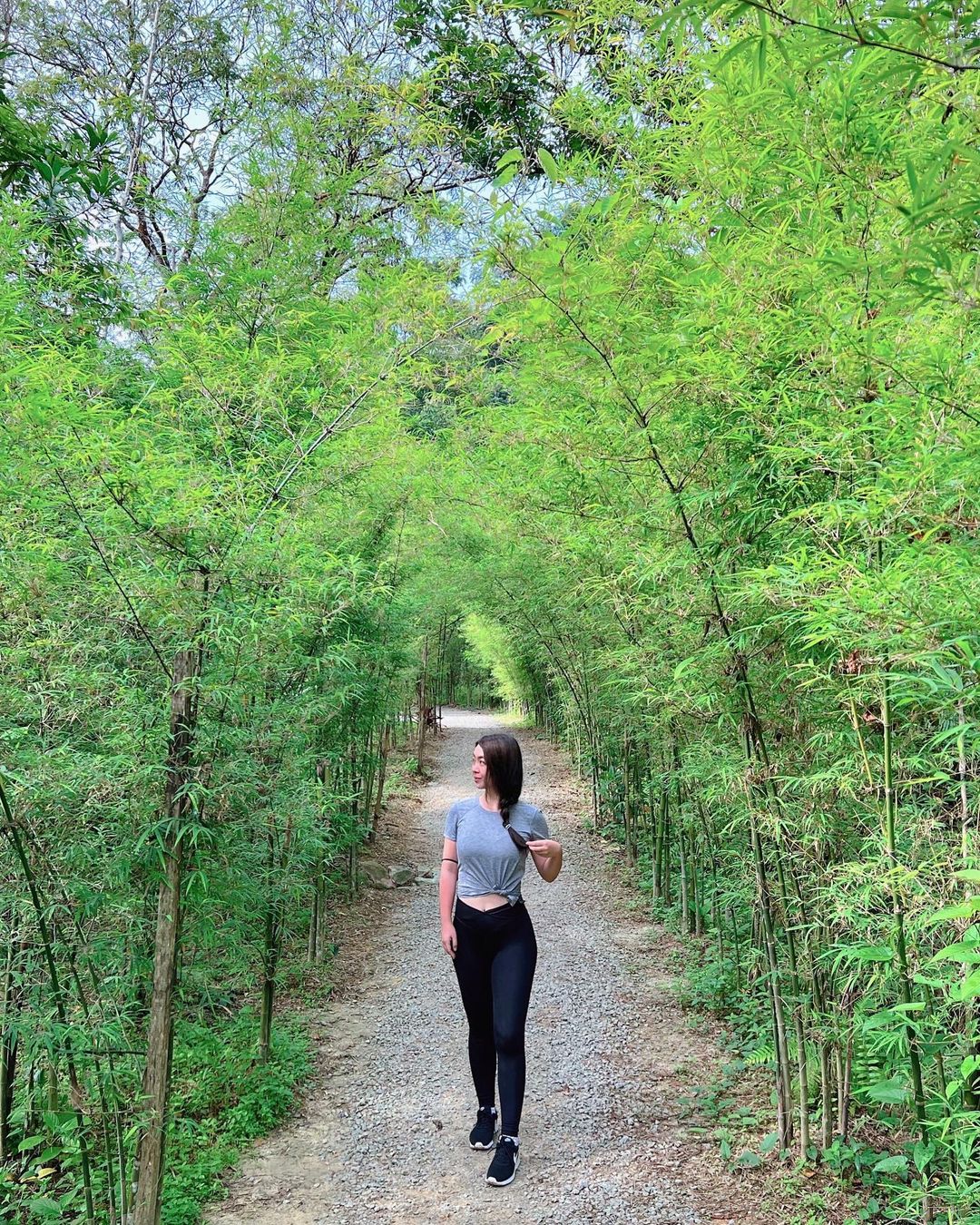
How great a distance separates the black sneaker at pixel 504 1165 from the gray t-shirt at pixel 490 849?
0.78m

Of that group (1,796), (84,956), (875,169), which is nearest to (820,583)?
(875,169)

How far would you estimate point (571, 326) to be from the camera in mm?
2127

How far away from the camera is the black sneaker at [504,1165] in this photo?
7.73 feet

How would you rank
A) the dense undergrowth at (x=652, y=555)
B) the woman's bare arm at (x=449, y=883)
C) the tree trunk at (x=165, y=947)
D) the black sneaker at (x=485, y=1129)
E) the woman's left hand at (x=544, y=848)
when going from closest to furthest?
1. the dense undergrowth at (x=652, y=555)
2. the tree trunk at (x=165, y=947)
3. the woman's left hand at (x=544, y=848)
4. the woman's bare arm at (x=449, y=883)
5. the black sneaker at (x=485, y=1129)

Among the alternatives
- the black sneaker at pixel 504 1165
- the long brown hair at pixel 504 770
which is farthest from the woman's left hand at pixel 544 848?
the black sneaker at pixel 504 1165

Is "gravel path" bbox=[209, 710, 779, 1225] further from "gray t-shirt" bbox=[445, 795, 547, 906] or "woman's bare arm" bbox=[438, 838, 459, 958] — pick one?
"gray t-shirt" bbox=[445, 795, 547, 906]

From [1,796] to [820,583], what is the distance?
1.96m

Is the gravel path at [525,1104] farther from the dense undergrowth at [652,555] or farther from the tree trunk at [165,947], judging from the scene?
the tree trunk at [165,947]

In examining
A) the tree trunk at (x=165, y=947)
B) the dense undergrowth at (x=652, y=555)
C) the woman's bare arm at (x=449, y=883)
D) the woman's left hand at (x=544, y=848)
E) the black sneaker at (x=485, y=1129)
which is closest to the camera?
the dense undergrowth at (x=652, y=555)

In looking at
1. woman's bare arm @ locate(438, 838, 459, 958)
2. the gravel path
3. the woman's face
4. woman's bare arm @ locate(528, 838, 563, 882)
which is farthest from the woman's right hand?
the gravel path

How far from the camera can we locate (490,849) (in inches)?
91.4

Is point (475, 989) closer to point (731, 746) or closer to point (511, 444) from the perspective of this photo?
point (731, 746)

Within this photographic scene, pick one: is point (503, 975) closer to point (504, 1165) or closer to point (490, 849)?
point (490, 849)

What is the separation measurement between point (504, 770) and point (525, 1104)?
1.49 metres
